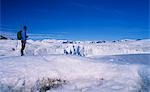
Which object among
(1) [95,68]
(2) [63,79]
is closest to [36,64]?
(2) [63,79]

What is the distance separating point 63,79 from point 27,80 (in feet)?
4.27

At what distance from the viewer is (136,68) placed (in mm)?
9945

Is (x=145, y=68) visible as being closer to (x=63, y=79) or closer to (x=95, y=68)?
(x=95, y=68)

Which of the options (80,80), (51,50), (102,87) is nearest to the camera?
(102,87)

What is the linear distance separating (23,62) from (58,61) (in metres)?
1.37

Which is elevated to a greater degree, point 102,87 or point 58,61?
point 58,61

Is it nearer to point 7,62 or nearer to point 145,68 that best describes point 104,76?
point 145,68

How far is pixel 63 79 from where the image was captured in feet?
31.1

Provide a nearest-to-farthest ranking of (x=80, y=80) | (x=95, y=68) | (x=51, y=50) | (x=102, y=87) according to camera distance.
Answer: (x=102, y=87) → (x=80, y=80) → (x=95, y=68) → (x=51, y=50)

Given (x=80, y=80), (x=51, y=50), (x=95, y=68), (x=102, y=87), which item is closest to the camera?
(x=102, y=87)

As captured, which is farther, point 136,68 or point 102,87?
point 136,68

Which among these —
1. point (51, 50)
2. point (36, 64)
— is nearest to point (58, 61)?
point (36, 64)

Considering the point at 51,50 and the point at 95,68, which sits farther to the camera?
the point at 51,50

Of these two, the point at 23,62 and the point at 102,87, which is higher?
the point at 23,62
